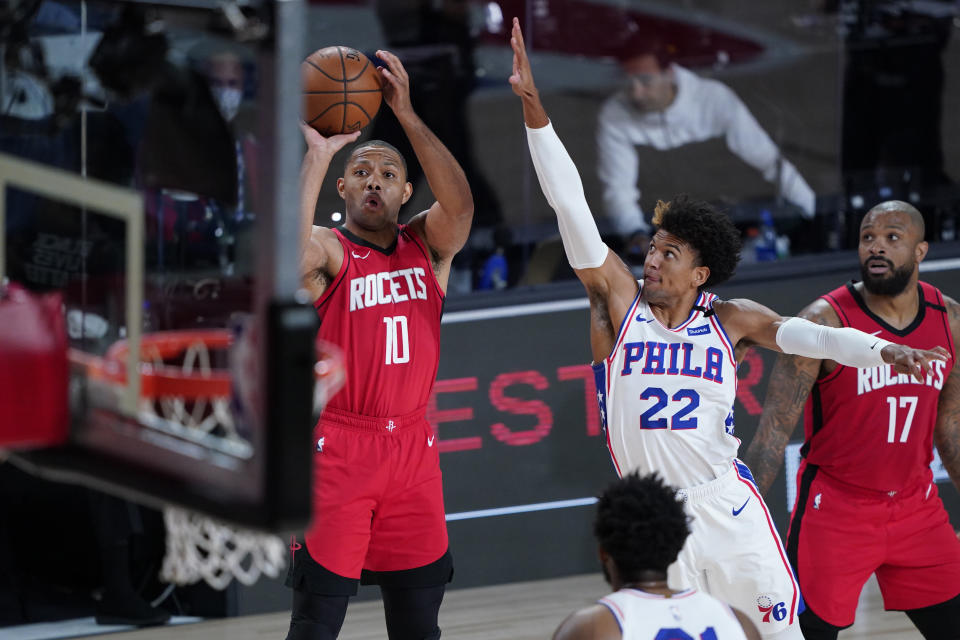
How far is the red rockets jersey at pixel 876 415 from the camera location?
491 cm

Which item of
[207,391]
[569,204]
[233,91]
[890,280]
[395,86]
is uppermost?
[395,86]

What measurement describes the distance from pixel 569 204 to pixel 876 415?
155cm

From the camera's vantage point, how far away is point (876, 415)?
4.99 metres

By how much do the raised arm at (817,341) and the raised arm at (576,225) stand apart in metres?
0.38

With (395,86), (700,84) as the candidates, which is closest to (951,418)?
(395,86)

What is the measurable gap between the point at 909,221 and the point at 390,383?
2.16m

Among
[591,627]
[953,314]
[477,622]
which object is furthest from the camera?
[477,622]

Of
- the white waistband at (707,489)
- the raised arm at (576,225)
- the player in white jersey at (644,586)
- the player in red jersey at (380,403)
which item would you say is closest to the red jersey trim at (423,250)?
the player in red jersey at (380,403)

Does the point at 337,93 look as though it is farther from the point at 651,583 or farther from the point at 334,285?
the point at 651,583

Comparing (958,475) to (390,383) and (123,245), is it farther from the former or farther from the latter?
(123,245)

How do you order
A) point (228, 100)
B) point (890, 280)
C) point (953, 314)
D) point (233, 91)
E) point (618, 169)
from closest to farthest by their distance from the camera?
point (233, 91), point (228, 100), point (890, 280), point (953, 314), point (618, 169)

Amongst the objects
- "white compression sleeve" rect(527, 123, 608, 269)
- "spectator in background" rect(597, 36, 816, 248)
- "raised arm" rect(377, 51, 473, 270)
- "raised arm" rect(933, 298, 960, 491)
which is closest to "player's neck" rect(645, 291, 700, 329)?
"white compression sleeve" rect(527, 123, 608, 269)

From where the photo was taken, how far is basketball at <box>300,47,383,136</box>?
4523 millimetres

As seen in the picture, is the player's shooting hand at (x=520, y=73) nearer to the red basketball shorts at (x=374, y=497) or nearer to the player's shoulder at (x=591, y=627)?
the red basketball shorts at (x=374, y=497)
